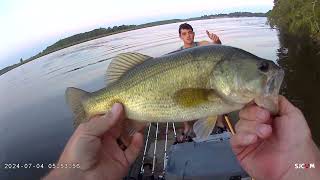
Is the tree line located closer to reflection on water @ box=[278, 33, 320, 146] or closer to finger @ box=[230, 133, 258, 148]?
reflection on water @ box=[278, 33, 320, 146]

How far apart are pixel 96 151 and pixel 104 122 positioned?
10.9 inches

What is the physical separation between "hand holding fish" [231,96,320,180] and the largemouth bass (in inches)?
3.9

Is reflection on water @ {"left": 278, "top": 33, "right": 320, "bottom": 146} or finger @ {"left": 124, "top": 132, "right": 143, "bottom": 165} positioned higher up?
finger @ {"left": 124, "top": 132, "right": 143, "bottom": 165}

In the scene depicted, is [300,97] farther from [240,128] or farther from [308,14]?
[240,128]

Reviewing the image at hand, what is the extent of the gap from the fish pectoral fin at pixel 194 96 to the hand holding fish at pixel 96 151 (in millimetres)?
506

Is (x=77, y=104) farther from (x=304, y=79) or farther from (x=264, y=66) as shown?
(x=304, y=79)

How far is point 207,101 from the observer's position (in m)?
2.78

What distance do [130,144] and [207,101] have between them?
106 cm

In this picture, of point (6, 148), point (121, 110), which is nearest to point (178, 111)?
point (121, 110)

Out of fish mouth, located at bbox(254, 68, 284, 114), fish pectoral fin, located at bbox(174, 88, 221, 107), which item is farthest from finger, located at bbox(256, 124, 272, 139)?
fish pectoral fin, located at bbox(174, 88, 221, 107)

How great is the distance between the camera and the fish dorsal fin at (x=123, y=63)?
3123 millimetres

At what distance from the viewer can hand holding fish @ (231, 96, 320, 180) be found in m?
2.64

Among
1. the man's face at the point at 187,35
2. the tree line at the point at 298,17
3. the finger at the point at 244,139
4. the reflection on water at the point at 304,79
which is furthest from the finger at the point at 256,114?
the tree line at the point at 298,17

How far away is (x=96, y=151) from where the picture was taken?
10.4 ft
